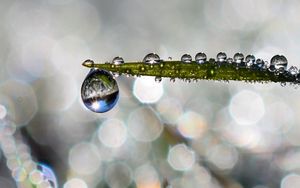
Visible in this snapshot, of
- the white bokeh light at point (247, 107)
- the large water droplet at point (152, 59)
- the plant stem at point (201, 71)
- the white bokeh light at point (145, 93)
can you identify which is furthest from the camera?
the white bokeh light at point (247, 107)

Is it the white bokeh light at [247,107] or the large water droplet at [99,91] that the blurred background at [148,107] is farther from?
the large water droplet at [99,91]

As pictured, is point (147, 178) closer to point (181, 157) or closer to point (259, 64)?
point (181, 157)

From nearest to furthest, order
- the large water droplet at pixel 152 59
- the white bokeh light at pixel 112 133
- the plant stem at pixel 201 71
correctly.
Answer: the plant stem at pixel 201 71 < the large water droplet at pixel 152 59 < the white bokeh light at pixel 112 133

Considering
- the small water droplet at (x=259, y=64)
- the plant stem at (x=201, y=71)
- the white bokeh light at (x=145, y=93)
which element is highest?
the small water droplet at (x=259, y=64)

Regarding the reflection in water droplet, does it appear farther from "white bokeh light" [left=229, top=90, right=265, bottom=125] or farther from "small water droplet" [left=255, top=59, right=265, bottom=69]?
"white bokeh light" [left=229, top=90, right=265, bottom=125]

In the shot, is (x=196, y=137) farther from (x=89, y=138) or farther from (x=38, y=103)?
(x=38, y=103)

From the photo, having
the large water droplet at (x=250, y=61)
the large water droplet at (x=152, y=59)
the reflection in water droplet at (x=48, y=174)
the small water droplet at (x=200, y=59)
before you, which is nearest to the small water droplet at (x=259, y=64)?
→ the large water droplet at (x=250, y=61)

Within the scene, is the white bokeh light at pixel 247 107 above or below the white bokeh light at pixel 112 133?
above

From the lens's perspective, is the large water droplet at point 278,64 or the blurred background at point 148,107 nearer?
the large water droplet at point 278,64
